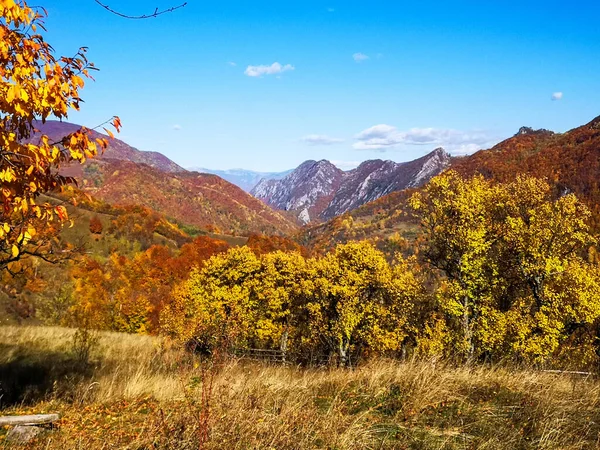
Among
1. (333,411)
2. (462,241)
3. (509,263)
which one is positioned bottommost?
(333,411)

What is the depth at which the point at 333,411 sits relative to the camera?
18.8 ft

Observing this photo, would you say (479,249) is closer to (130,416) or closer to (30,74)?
(130,416)

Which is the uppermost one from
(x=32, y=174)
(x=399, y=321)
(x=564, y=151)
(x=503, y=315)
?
(x=564, y=151)

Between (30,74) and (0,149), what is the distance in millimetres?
892

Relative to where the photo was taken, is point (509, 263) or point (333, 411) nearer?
point (333, 411)

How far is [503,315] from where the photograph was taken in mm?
21281

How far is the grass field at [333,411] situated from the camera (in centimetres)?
468

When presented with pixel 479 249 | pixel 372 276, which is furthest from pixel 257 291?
pixel 479 249

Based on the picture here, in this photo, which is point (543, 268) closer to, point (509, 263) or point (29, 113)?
point (509, 263)

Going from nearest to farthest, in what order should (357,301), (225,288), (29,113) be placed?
(29,113) → (357,301) → (225,288)

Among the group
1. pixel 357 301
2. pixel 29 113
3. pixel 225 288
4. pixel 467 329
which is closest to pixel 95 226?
pixel 225 288

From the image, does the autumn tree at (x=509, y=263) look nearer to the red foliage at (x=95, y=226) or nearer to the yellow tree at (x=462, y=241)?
the yellow tree at (x=462, y=241)

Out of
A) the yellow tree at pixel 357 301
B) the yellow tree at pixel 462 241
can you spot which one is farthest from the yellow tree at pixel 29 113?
the yellow tree at pixel 357 301

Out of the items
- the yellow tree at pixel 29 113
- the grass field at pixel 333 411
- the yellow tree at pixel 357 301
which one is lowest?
the yellow tree at pixel 357 301
